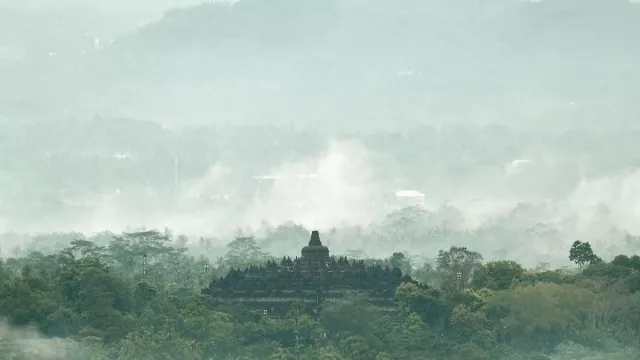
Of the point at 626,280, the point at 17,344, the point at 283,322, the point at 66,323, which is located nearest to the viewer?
the point at 17,344

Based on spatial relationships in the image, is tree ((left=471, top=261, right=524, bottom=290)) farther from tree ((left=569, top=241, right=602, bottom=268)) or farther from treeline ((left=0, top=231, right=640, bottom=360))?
tree ((left=569, top=241, right=602, bottom=268))

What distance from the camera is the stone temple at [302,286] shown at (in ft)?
547

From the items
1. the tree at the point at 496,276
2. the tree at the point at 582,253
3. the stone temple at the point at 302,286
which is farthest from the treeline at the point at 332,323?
the tree at the point at 582,253

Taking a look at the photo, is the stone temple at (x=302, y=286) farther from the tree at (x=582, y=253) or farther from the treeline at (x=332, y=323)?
the tree at (x=582, y=253)

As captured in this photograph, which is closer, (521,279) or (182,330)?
(182,330)

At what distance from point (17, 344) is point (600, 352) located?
1594 inches

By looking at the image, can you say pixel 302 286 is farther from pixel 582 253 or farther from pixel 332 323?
pixel 582 253

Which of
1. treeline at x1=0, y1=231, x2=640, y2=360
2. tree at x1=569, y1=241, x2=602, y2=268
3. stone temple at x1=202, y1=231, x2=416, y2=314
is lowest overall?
treeline at x1=0, y1=231, x2=640, y2=360

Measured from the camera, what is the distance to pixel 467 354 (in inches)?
5773

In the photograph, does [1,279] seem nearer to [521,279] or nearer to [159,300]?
[159,300]

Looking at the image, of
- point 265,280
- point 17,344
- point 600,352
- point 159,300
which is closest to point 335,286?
point 265,280

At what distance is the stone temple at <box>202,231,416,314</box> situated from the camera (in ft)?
547

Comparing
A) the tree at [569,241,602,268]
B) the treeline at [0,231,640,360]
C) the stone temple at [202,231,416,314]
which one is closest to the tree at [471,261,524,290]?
the treeline at [0,231,640,360]

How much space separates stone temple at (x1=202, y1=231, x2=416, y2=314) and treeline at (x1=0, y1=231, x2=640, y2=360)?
2.88 meters
